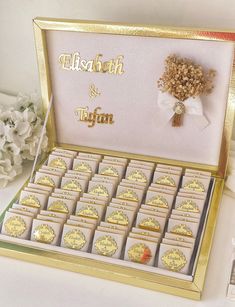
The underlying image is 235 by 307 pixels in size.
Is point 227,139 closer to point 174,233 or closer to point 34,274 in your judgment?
point 174,233

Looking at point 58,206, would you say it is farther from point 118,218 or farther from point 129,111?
point 129,111

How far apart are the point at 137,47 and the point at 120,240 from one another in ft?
1.23

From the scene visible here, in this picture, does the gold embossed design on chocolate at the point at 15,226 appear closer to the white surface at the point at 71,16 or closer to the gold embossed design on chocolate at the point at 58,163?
the gold embossed design on chocolate at the point at 58,163

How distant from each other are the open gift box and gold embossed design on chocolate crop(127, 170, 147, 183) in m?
0.07

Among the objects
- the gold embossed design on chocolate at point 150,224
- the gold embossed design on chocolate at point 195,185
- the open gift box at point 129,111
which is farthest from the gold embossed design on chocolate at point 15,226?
the gold embossed design on chocolate at point 195,185

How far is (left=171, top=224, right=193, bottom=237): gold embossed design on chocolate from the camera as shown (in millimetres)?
883

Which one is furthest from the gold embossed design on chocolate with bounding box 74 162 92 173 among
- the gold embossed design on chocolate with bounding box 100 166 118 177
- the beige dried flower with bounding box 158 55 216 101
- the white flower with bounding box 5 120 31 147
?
the beige dried flower with bounding box 158 55 216 101

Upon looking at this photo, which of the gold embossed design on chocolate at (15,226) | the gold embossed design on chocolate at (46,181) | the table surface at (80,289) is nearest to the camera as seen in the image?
the table surface at (80,289)

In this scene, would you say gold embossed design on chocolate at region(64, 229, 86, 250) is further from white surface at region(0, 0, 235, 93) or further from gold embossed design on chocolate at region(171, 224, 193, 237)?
white surface at region(0, 0, 235, 93)

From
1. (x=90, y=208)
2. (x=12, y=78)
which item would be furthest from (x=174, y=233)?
(x=12, y=78)

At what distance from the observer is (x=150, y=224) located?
0.90 m

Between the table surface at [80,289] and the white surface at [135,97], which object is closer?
the table surface at [80,289]

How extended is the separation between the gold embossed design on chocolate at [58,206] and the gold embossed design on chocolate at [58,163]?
0.12 m

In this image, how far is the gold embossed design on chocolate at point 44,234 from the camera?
2.93 feet
